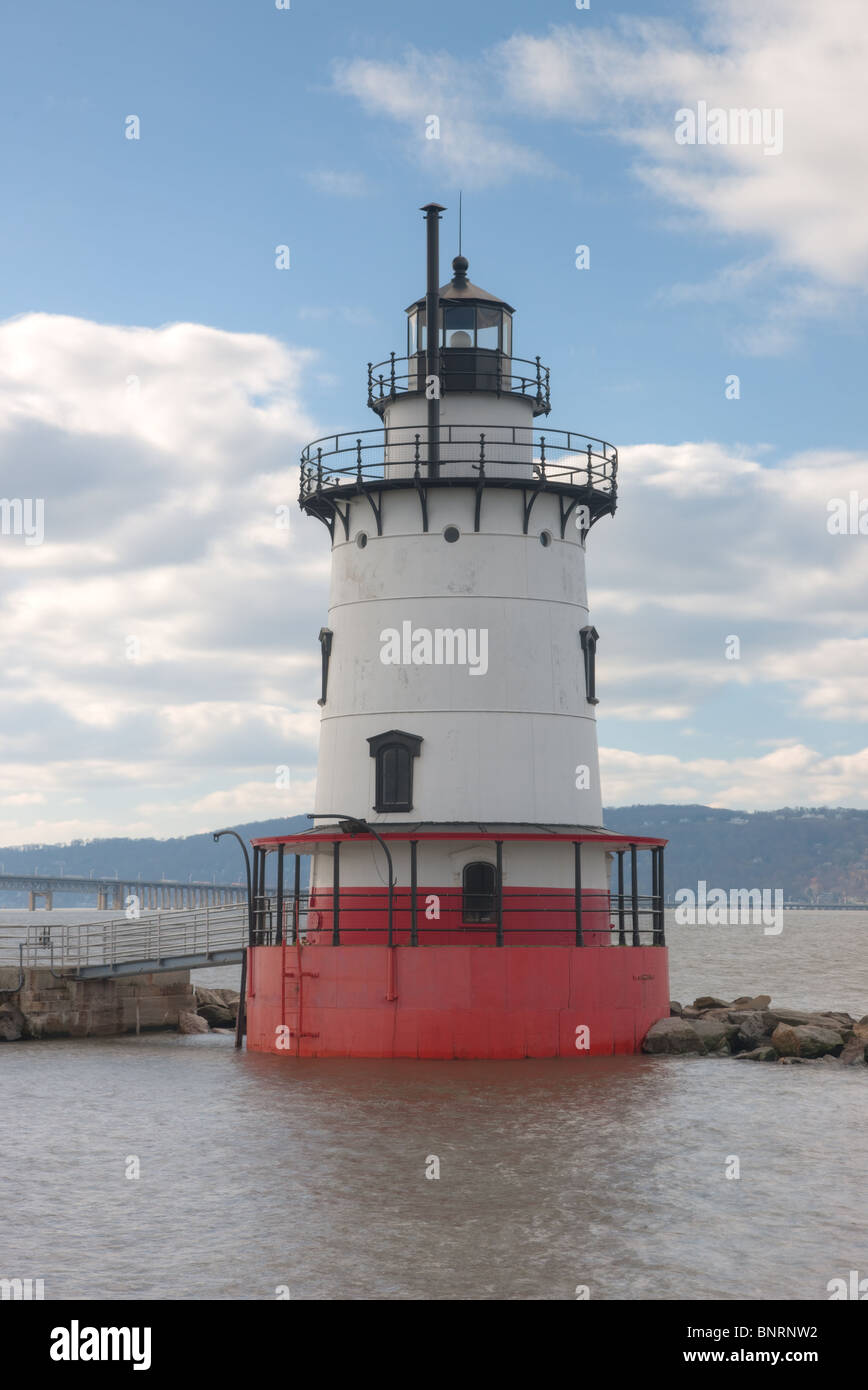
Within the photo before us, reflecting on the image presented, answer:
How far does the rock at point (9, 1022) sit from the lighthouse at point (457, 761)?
579 centimetres

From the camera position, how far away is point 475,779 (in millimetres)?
30641

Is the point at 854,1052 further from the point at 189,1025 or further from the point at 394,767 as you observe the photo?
the point at 189,1025

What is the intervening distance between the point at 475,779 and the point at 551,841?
183 cm

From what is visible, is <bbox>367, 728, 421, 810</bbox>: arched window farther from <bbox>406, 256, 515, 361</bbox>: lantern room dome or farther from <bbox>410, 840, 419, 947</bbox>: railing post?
<bbox>406, 256, 515, 361</bbox>: lantern room dome

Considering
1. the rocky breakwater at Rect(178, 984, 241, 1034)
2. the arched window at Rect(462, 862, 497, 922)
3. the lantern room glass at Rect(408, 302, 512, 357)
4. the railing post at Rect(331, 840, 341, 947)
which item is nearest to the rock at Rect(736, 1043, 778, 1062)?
the arched window at Rect(462, 862, 497, 922)

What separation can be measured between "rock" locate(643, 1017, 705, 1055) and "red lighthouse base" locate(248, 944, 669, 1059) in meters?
0.64

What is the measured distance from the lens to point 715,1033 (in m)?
30.8

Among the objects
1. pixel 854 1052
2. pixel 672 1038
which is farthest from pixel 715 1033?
pixel 854 1052

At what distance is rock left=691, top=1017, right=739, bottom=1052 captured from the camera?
30.6 m

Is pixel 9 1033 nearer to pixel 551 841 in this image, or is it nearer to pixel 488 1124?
pixel 551 841

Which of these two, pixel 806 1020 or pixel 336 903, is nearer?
pixel 336 903

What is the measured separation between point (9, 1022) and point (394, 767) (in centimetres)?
1065
